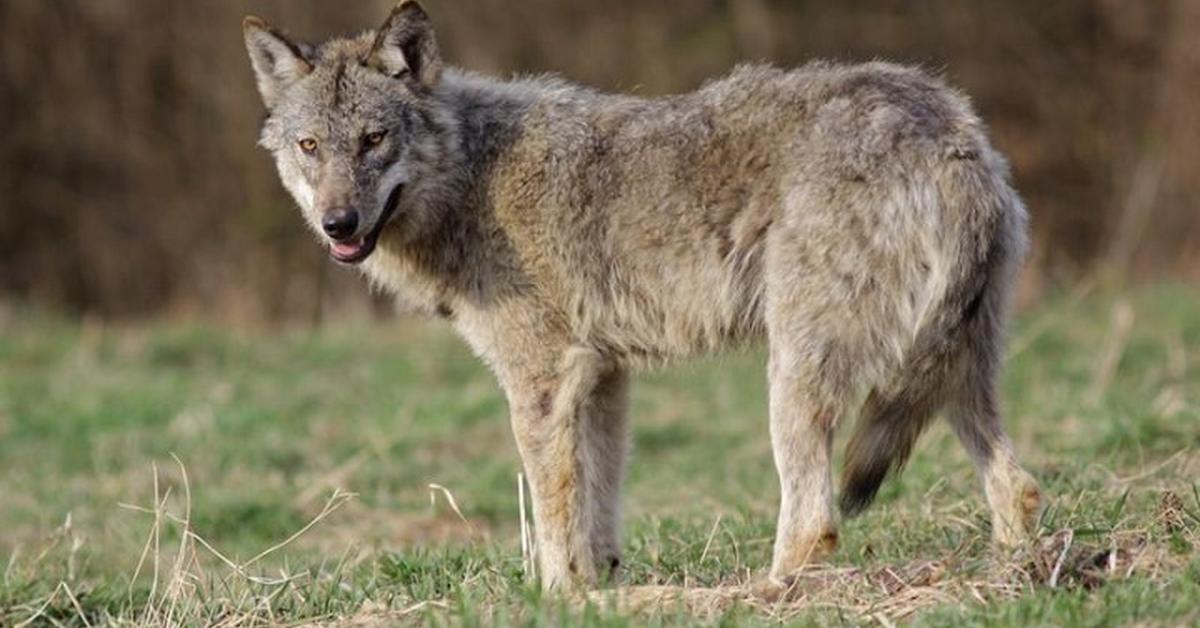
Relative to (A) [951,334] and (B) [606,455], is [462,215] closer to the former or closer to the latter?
(B) [606,455]

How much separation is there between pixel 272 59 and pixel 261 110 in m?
12.7

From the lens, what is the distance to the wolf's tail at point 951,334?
19.7ft

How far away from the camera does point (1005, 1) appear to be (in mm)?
18812

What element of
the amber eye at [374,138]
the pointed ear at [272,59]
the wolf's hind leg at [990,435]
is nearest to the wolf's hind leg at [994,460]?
the wolf's hind leg at [990,435]

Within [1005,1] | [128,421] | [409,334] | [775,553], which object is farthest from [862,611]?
[1005,1]

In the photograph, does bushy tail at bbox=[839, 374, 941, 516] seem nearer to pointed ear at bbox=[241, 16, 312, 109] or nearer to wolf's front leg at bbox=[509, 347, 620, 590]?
wolf's front leg at bbox=[509, 347, 620, 590]

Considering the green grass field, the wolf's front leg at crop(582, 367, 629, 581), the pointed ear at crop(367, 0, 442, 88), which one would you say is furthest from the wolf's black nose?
the wolf's front leg at crop(582, 367, 629, 581)

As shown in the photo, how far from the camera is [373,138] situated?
6.99 meters

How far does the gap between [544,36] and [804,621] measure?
593 inches

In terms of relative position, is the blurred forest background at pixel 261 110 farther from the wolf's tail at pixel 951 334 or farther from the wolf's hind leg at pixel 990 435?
the wolf's tail at pixel 951 334

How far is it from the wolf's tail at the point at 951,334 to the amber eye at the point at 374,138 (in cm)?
208

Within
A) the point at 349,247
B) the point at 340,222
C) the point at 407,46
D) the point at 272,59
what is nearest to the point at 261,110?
the point at 272,59

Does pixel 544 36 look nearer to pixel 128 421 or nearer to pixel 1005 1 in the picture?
pixel 1005 1

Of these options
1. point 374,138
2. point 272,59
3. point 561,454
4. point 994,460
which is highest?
point 272,59
